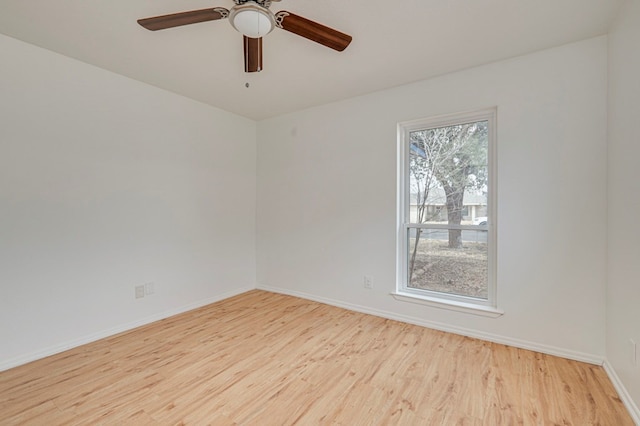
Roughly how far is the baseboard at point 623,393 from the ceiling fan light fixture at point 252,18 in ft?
9.62

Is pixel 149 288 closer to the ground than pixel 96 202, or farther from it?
closer to the ground

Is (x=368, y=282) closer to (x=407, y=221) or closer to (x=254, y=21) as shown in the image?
(x=407, y=221)

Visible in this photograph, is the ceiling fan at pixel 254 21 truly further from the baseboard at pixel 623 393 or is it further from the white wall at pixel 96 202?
the baseboard at pixel 623 393

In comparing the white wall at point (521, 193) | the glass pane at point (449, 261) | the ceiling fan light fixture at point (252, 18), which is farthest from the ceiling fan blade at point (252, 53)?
the glass pane at point (449, 261)

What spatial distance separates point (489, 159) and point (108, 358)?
3.62 metres

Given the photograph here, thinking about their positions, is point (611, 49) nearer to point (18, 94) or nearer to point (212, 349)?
point (212, 349)

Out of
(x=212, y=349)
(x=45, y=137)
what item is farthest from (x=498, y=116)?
(x=45, y=137)

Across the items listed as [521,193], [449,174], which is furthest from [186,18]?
[521,193]

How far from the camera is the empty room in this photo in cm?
176

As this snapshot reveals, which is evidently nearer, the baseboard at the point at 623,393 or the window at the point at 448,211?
the baseboard at the point at 623,393

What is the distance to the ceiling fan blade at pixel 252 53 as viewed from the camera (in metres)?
1.74

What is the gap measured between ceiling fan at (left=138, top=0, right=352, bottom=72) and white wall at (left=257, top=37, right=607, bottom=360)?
1.49m

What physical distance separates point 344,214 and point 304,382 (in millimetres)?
1852

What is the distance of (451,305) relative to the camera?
2.67 meters
